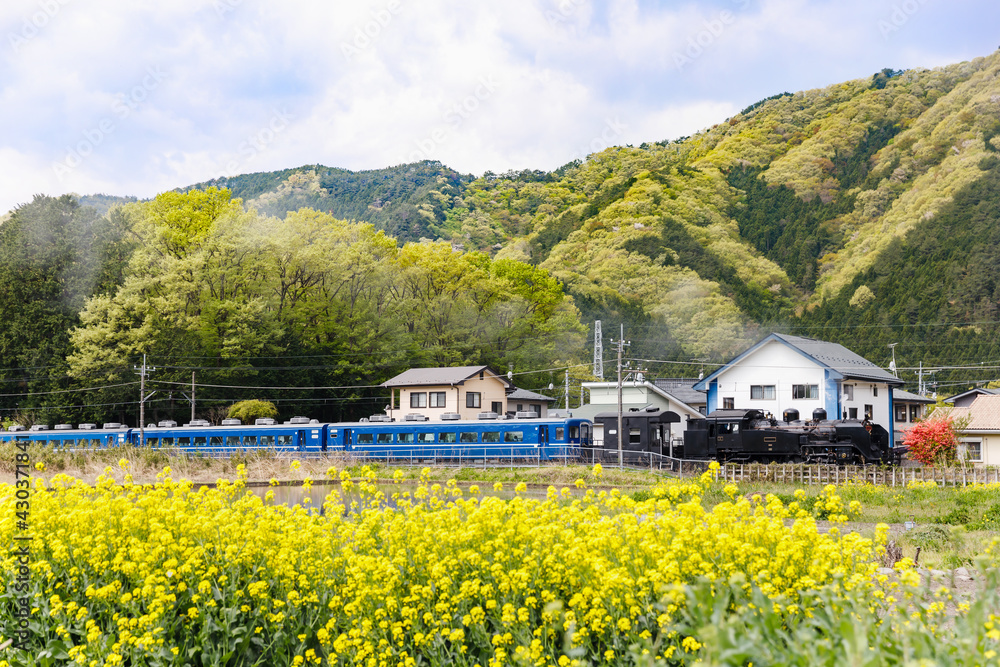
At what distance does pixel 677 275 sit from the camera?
6462cm

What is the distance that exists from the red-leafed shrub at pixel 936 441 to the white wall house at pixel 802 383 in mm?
6695

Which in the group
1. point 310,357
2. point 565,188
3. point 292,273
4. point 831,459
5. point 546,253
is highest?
point 565,188

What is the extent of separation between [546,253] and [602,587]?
69500mm

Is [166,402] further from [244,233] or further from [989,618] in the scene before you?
[989,618]

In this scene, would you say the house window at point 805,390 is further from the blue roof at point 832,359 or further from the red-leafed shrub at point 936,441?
the red-leafed shrub at point 936,441

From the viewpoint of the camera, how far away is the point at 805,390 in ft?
109

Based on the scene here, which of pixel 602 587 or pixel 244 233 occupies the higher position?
pixel 244 233

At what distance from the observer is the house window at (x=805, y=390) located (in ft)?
108

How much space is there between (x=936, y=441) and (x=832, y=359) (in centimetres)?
902

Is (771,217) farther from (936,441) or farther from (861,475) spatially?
(861,475)

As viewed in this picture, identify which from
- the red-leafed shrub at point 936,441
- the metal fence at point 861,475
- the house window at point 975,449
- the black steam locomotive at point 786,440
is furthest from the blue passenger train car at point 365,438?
the house window at point 975,449

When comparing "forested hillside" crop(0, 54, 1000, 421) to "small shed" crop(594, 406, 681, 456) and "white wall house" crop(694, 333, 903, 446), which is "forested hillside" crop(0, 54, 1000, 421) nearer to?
"white wall house" crop(694, 333, 903, 446)

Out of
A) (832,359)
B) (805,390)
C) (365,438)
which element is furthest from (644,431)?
(365,438)

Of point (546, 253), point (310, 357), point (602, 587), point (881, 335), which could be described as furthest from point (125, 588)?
point (546, 253)
